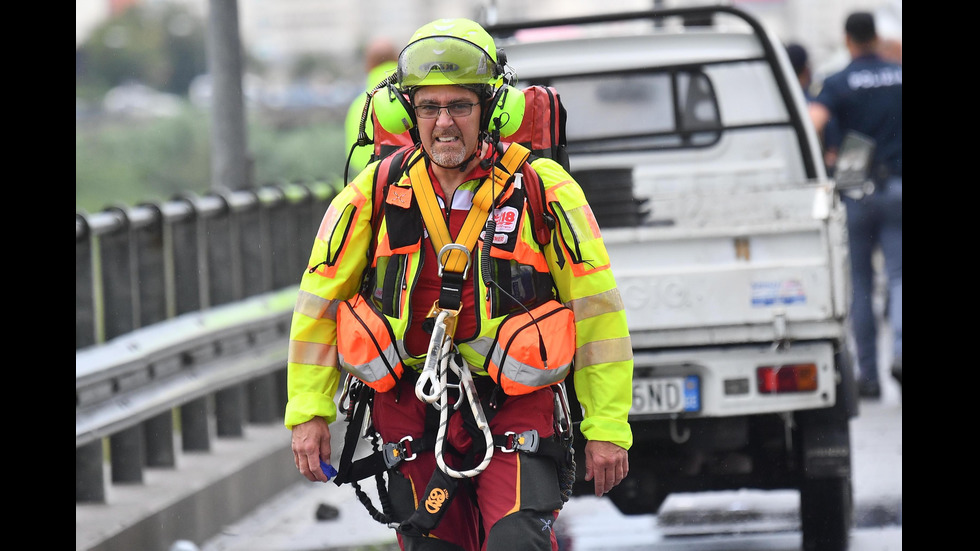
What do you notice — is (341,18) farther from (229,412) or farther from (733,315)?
(733,315)

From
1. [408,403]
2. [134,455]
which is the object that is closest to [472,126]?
[408,403]

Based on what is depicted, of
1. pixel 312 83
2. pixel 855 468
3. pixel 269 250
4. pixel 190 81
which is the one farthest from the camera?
pixel 312 83

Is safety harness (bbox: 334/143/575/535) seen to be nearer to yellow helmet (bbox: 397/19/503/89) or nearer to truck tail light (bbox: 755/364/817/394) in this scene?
yellow helmet (bbox: 397/19/503/89)

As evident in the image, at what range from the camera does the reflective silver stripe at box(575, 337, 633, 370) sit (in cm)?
393

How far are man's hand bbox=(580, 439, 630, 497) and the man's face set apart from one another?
78cm

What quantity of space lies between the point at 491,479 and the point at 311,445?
0.46 metres

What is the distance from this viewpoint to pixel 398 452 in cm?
397

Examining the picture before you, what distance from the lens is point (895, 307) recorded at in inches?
382

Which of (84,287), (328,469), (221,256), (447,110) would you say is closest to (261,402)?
(221,256)

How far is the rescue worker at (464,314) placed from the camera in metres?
3.87

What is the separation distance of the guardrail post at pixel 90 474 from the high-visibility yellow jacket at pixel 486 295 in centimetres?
269

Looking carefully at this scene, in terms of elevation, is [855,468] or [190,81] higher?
[190,81]

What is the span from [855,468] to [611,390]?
4.64 meters
